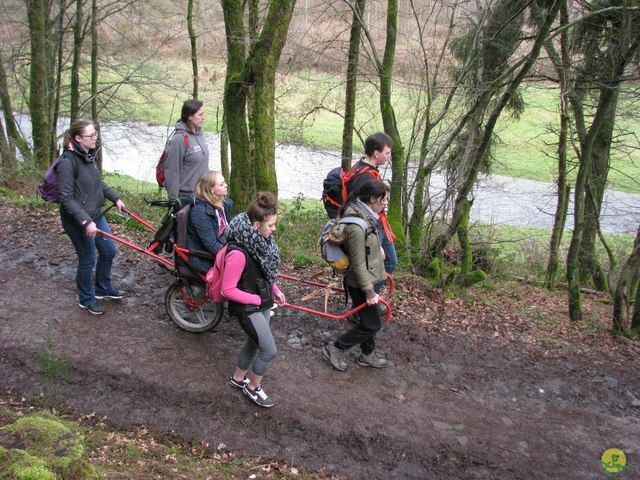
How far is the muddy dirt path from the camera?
414 cm

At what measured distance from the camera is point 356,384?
15.9 feet

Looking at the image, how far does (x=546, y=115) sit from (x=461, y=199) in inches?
423

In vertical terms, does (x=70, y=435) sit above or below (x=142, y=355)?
above

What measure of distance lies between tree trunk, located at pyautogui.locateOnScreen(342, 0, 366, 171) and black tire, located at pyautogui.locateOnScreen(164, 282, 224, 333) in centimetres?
522

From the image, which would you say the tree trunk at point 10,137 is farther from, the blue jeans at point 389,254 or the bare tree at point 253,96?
the blue jeans at point 389,254

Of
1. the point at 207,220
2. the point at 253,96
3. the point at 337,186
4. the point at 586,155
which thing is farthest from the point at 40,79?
the point at 586,155

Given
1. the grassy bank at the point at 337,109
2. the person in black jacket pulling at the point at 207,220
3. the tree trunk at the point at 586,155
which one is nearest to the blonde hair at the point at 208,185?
the person in black jacket pulling at the point at 207,220

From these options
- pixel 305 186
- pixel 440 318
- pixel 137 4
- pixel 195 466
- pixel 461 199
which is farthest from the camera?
pixel 305 186

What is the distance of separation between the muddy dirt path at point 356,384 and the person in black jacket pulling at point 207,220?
99 centimetres

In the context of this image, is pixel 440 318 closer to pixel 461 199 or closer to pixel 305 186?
pixel 461 199

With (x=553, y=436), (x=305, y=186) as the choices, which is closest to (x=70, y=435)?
(x=553, y=436)

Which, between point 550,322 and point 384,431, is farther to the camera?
point 550,322

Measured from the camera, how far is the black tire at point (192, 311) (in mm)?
5219

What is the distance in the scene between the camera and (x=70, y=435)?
9.21 feet
